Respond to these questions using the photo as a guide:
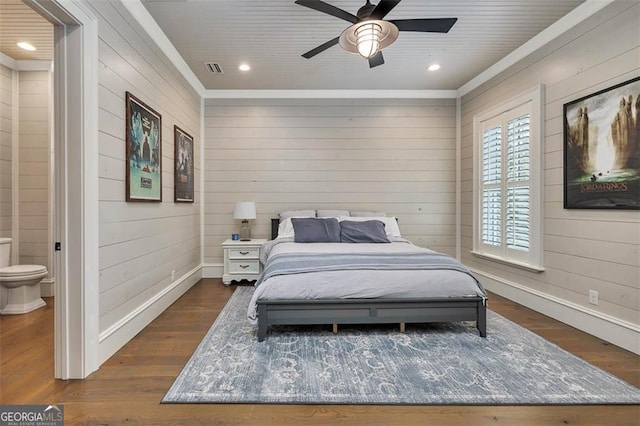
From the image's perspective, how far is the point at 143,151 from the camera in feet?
9.30

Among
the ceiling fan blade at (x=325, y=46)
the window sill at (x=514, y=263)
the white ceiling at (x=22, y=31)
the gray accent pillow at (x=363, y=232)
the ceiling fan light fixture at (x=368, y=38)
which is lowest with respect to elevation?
the window sill at (x=514, y=263)

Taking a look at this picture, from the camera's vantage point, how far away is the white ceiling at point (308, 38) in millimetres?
2730

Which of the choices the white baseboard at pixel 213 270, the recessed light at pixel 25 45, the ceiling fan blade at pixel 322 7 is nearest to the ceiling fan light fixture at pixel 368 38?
the ceiling fan blade at pixel 322 7

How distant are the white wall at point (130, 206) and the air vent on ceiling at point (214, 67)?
0.38 m

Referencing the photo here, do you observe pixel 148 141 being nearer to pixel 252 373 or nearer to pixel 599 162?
pixel 252 373

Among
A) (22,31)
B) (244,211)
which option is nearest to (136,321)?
(244,211)

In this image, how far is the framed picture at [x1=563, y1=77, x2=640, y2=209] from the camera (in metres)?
2.38

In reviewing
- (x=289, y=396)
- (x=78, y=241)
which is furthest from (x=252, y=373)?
(x=78, y=241)

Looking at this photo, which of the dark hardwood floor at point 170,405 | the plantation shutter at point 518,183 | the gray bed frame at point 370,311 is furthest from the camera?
the plantation shutter at point 518,183

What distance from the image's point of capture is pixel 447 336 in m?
2.67

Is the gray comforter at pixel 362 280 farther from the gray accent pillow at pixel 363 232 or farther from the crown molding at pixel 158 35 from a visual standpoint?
the crown molding at pixel 158 35

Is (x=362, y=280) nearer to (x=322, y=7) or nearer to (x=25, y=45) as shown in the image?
(x=322, y=7)

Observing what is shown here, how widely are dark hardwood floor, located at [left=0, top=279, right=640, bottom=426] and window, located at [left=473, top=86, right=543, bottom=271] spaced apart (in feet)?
3.70

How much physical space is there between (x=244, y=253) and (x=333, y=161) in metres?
1.99
